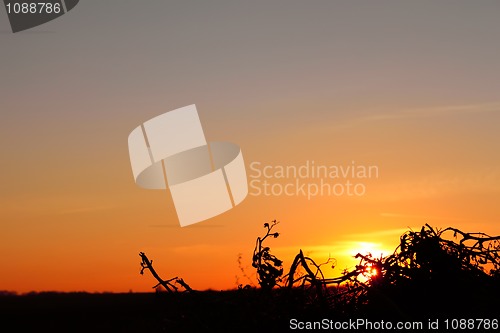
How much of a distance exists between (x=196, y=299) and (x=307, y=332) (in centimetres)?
87

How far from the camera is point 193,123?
1352 centimetres

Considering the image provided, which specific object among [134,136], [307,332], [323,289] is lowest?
[307,332]

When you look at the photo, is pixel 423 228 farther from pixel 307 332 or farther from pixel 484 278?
pixel 307 332

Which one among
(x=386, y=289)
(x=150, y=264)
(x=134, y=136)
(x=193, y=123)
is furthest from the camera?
(x=193, y=123)

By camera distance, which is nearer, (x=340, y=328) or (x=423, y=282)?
(x=340, y=328)

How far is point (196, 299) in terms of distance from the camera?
609cm

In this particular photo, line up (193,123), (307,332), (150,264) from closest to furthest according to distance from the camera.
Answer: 1. (307,332)
2. (150,264)
3. (193,123)

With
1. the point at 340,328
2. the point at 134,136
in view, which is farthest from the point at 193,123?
the point at 340,328

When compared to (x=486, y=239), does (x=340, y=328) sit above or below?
below

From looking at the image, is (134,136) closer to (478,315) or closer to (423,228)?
(423,228)

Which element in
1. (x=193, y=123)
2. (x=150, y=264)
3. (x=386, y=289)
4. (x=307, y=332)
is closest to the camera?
(x=307, y=332)

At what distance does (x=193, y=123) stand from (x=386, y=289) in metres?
7.34

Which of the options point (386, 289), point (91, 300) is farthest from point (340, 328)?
point (91, 300)

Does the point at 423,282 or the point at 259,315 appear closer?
the point at 259,315
